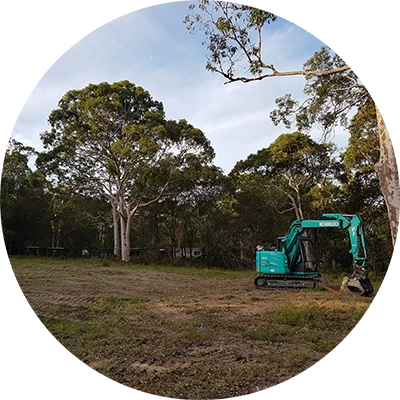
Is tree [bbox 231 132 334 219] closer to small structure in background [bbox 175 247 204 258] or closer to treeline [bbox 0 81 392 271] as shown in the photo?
treeline [bbox 0 81 392 271]

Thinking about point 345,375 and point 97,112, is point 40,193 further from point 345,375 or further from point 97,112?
point 345,375

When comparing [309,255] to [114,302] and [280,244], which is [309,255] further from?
[114,302]

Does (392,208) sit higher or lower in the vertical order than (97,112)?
lower

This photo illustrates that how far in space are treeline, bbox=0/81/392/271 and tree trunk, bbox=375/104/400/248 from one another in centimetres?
503

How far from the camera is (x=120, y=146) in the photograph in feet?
51.2

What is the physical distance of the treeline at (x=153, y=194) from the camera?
33.8 feet

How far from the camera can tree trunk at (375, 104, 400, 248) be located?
1.78 metres

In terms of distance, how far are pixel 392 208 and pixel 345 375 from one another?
4.64ft

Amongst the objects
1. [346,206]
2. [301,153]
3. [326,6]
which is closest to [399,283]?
[326,6]

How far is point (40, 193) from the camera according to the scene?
16.6m

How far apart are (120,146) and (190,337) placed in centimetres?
1299

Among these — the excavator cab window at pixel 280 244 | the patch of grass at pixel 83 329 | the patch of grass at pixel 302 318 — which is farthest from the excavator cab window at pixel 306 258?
the patch of grass at pixel 83 329

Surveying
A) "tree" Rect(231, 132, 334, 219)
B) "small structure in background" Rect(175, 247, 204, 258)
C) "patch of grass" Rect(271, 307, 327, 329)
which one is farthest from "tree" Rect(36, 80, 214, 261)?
"patch of grass" Rect(271, 307, 327, 329)

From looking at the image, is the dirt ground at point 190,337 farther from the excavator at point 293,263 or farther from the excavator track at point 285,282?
the excavator at point 293,263
